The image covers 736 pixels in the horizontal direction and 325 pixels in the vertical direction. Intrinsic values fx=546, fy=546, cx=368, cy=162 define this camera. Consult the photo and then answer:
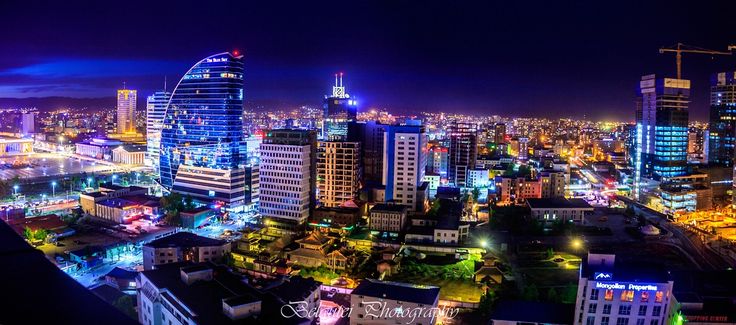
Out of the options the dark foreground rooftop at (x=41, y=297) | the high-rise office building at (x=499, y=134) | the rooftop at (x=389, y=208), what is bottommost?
the rooftop at (x=389, y=208)

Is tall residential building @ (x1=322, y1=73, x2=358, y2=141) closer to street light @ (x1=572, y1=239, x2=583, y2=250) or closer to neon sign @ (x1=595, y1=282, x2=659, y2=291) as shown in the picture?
street light @ (x1=572, y1=239, x2=583, y2=250)

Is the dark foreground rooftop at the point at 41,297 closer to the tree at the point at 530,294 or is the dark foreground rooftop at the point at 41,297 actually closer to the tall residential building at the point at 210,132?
the tree at the point at 530,294

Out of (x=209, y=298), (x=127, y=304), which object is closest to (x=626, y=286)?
(x=209, y=298)

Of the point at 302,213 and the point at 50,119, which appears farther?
the point at 50,119

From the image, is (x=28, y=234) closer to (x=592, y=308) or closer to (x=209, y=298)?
(x=209, y=298)

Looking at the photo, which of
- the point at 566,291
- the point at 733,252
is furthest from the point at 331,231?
the point at 733,252

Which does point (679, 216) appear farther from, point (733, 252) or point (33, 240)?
point (33, 240)

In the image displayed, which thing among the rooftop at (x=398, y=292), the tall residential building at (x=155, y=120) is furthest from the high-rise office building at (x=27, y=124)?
the rooftop at (x=398, y=292)
